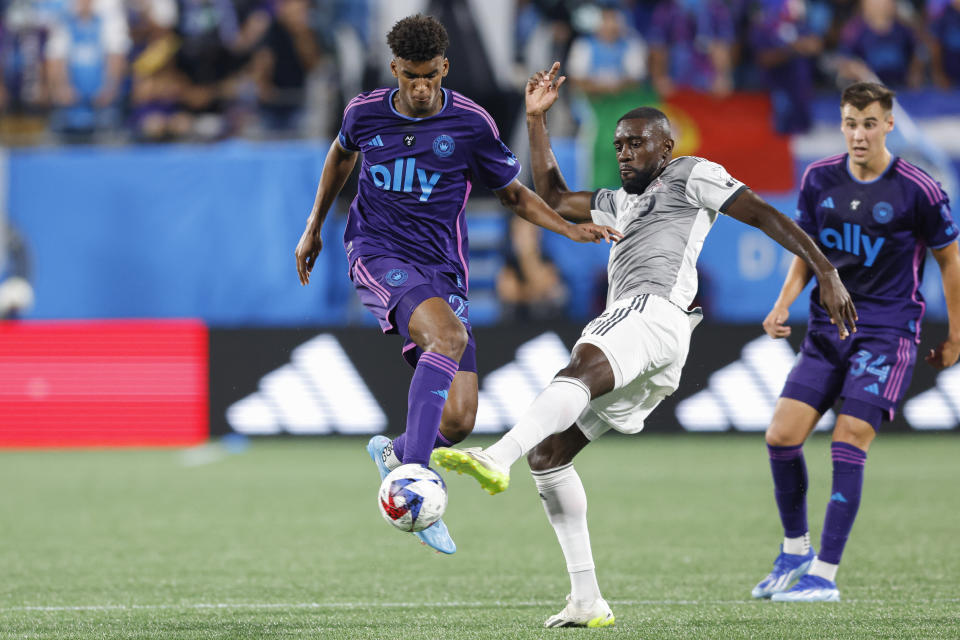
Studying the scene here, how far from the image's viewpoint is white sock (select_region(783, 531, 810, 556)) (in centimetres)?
641

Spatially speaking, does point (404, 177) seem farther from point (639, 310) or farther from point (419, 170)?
point (639, 310)

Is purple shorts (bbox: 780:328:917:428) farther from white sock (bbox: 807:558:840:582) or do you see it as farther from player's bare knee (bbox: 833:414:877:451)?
white sock (bbox: 807:558:840:582)

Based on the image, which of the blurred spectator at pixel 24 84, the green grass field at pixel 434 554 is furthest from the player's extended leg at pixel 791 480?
the blurred spectator at pixel 24 84

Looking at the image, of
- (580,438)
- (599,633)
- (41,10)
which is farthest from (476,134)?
(41,10)

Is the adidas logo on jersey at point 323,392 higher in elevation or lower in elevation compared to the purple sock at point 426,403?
lower

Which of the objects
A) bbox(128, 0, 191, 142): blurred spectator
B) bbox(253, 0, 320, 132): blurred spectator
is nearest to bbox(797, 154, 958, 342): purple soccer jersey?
bbox(253, 0, 320, 132): blurred spectator

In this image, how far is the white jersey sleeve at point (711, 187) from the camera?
214 inches

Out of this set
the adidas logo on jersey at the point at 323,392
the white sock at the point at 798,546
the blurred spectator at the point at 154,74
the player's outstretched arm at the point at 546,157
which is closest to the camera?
the player's outstretched arm at the point at 546,157

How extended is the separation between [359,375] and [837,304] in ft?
28.3

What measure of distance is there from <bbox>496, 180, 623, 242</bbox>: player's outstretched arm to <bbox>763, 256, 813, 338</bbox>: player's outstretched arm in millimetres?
1188

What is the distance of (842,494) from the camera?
6.24 m

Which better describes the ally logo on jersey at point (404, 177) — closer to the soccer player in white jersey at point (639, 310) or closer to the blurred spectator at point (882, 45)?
the soccer player in white jersey at point (639, 310)

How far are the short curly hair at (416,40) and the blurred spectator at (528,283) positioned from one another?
9078 mm

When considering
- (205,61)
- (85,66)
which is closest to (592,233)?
(205,61)
